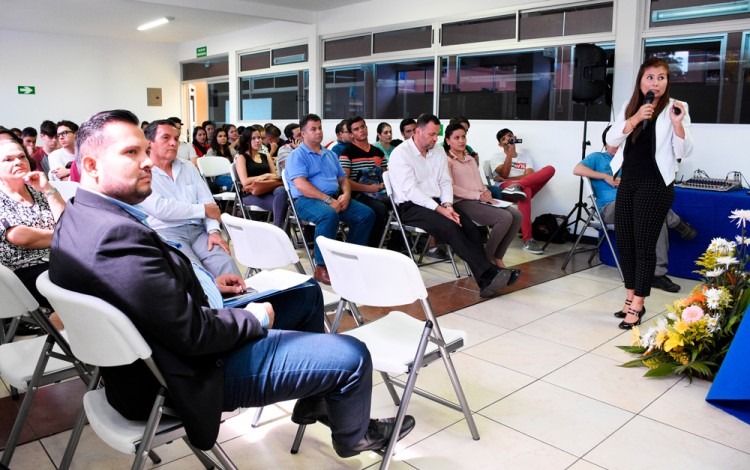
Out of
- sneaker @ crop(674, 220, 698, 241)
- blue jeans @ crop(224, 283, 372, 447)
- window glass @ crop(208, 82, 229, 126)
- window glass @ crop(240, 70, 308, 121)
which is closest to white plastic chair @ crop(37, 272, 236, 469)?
blue jeans @ crop(224, 283, 372, 447)

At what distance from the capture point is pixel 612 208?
5.05 m

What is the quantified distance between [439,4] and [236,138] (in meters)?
3.44

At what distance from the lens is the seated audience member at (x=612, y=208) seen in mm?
4816

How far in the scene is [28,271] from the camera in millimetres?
2920

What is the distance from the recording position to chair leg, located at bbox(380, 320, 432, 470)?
207 cm

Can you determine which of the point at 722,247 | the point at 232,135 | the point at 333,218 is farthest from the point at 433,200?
the point at 232,135

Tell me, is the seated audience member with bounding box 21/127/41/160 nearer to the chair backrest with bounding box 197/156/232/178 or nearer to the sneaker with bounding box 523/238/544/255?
the chair backrest with bounding box 197/156/232/178

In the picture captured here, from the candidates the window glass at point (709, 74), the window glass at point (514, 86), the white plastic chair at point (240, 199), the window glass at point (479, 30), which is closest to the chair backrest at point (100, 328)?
the white plastic chair at point (240, 199)

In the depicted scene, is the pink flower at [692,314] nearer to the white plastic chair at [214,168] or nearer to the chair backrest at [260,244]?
the chair backrest at [260,244]

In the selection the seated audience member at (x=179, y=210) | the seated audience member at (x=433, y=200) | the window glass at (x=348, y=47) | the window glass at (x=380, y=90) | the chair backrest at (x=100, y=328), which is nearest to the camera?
the chair backrest at (x=100, y=328)

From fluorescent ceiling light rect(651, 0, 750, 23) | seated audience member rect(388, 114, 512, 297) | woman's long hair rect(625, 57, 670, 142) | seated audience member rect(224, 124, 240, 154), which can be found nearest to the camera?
woman's long hair rect(625, 57, 670, 142)

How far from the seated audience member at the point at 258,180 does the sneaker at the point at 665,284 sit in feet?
10.5

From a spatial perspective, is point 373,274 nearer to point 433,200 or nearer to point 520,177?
point 433,200

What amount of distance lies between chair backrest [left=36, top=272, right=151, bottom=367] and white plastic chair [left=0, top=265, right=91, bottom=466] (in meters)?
0.53
